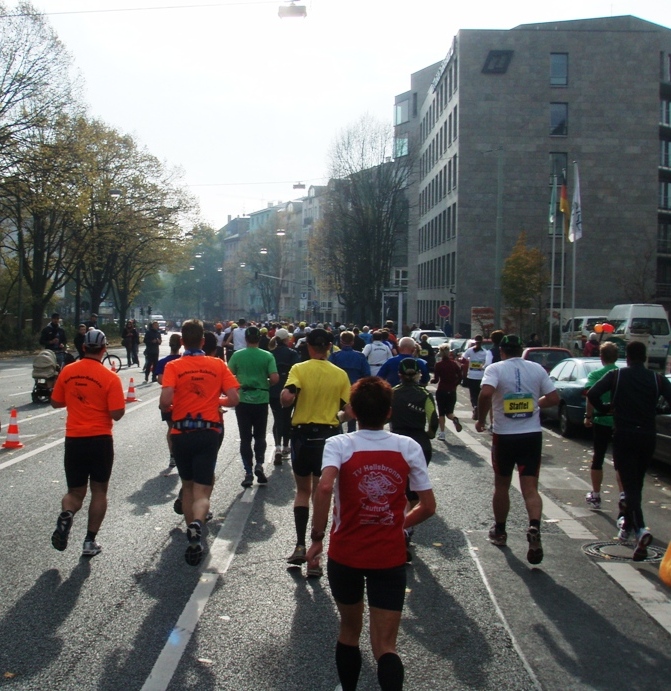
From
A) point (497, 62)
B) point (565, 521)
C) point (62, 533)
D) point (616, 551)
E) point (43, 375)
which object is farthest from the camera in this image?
point (497, 62)

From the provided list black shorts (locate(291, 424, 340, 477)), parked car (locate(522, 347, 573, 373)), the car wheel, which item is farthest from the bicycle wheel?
black shorts (locate(291, 424, 340, 477))

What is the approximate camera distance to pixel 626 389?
7.75m

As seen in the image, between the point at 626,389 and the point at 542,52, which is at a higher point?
the point at 542,52

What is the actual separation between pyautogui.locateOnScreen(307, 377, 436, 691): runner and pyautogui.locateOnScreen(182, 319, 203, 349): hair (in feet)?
11.0

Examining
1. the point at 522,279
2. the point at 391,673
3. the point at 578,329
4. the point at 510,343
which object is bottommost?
the point at 578,329

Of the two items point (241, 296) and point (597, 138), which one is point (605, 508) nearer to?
point (597, 138)

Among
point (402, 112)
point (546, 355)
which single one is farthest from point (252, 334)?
point (402, 112)

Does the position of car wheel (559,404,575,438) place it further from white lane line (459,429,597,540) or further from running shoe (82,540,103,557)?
running shoe (82,540,103,557)

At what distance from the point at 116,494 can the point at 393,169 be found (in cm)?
5315

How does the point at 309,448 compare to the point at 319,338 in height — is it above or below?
below

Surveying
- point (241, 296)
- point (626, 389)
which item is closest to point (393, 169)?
point (626, 389)

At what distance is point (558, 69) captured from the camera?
5216 cm

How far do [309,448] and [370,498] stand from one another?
10.4ft

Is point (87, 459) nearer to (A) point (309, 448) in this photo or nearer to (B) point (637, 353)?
(A) point (309, 448)
